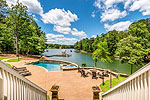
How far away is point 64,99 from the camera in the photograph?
4418mm

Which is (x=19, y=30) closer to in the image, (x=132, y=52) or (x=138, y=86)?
(x=132, y=52)

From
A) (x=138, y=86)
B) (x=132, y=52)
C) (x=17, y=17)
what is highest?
(x=17, y=17)

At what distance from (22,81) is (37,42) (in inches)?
970

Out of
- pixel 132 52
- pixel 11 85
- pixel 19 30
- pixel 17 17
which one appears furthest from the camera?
pixel 19 30

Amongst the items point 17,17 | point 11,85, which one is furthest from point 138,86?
point 17,17

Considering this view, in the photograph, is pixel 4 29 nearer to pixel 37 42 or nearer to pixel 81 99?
pixel 37 42

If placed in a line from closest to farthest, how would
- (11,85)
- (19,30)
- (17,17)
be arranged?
(11,85)
(17,17)
(19,30)

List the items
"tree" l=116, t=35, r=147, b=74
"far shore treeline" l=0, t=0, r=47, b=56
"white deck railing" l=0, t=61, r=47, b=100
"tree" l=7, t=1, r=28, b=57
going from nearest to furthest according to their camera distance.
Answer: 1. "white deck railing" l=0, t=61, r=47, b=100
2. "tree" l=116, t=35, r=147, b=74
3. "tree" l=7, t=1, r=28, b=57
4. "far shore treeline" l=0, t=0, r=47, b=56

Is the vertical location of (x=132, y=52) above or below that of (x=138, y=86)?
above

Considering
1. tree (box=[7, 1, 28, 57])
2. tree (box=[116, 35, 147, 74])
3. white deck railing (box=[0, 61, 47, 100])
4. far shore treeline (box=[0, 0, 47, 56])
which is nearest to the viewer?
white deck railing (box=[0, 61, 47, 100])

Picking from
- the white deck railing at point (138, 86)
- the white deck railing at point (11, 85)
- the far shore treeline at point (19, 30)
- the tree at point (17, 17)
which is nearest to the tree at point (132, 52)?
the white deck railing at point (138, 86)

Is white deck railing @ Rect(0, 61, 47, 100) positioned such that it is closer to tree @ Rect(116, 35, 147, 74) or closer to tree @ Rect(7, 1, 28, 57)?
tree @ Rect(116, 35, 147, 74)

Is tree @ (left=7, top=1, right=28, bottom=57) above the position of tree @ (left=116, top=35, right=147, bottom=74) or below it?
above

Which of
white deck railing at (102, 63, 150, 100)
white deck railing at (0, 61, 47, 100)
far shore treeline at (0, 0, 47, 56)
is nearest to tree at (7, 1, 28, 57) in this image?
far shore treeline at (0, 0, 47, 56)
